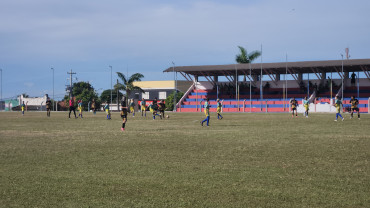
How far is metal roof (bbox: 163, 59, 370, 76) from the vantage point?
58.7 metres

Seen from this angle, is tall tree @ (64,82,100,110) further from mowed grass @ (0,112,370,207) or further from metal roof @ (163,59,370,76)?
mowed grass @ (0,112,370,207)

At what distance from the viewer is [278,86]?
69250 millimetres

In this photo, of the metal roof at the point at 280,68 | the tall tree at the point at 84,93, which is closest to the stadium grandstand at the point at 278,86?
the metal roof at the point at 280,68

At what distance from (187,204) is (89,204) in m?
1.46

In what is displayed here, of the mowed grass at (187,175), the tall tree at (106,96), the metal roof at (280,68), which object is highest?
the metal roof at (280,68)

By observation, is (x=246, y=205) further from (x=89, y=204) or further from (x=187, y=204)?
(x=89, y=204)

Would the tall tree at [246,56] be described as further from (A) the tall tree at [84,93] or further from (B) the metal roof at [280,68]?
(A) the tall tree at [84,93]

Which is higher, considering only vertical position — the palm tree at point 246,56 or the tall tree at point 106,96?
the palm tree at point 246,56

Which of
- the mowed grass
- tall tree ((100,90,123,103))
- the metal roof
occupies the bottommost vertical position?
the mowed grass

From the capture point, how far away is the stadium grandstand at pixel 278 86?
6000 cm

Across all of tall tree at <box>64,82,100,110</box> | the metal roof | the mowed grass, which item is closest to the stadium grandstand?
the metal roof

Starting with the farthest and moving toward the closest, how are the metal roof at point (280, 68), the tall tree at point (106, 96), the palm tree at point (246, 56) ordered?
the tall tree at point (106, 96) → the palm tree at point (246, 56) → the metal roof at point (280, 68)

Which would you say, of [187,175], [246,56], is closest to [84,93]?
A: [246,56]

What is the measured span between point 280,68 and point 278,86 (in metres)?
5.91
